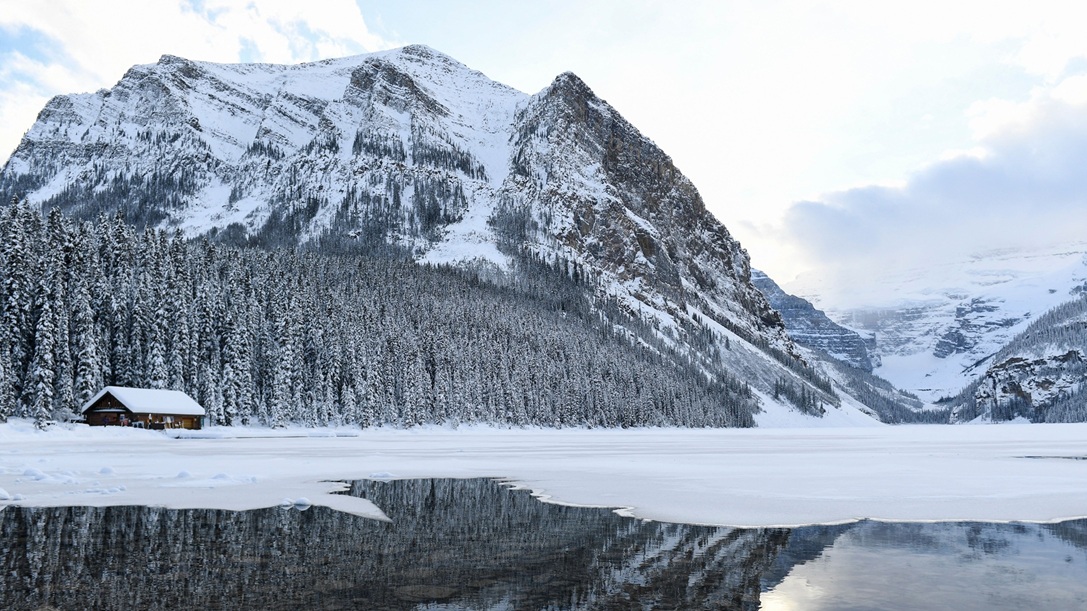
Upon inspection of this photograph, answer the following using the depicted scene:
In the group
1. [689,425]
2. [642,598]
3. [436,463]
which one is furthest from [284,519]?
[689,425]

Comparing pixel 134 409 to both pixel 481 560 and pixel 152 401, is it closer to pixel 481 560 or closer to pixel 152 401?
pixel 152 401

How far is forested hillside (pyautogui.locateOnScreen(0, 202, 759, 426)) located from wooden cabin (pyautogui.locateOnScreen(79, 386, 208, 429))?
1.76m

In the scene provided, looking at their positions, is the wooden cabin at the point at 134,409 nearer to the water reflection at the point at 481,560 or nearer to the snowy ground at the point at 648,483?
the snowy ground at the point at 648,483

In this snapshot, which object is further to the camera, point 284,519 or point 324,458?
point 324,458

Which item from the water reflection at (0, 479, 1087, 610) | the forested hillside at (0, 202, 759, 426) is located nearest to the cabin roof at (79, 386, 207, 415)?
the forested hillside at (0, 202, 759, 426)

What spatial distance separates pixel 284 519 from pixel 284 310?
80.7m

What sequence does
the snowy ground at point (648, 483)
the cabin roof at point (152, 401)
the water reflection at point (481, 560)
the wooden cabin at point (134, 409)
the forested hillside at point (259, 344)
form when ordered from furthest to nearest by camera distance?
the wooden cabin at point (134, 409)
the cabin roof at point (152, 401)
the forested hillside at point (259, 344)
the snowy ground at point (648, 483)
the water reflection at point (481, 560)

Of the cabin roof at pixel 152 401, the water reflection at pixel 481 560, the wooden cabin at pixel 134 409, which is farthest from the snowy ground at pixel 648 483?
the wooden cabin at pixel 134 409

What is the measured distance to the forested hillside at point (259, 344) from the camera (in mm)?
68312

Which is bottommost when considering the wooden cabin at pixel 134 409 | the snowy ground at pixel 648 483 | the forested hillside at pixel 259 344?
the snowy ground at pixel 648 483

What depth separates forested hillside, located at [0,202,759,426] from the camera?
224 feet

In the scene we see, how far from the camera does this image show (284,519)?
56.8ft

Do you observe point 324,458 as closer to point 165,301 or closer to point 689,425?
point 165,301

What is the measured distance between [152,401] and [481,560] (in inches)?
2781
